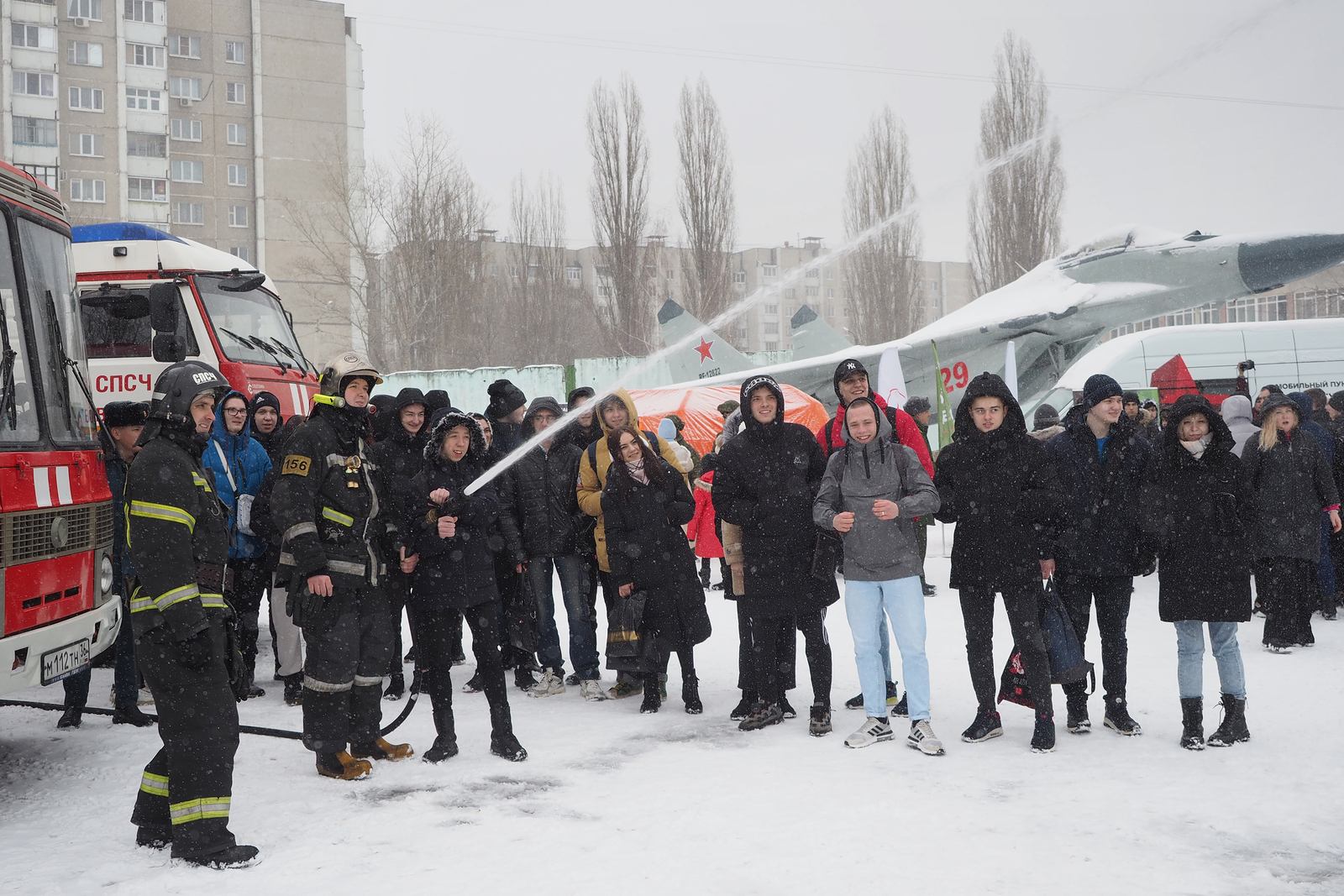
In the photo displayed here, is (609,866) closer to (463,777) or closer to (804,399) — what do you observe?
(463,777)

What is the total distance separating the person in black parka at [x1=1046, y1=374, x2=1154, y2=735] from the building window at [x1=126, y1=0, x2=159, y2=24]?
61.5 metres

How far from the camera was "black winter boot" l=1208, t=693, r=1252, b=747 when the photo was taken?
5902mm

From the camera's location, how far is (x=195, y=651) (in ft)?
14.4

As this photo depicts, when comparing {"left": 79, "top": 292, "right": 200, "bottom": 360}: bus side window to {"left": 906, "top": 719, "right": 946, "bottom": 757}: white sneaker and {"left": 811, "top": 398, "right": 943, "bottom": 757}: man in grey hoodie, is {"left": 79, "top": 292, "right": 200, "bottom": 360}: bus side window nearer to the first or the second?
{"left": 811, "top": 398, "right": 943, "bottom": 757}: man in grey hoodie

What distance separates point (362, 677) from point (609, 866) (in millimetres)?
2030

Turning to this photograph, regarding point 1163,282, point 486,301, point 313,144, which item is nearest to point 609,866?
point 1163,282

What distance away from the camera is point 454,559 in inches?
235

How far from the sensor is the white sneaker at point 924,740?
19.3 feet

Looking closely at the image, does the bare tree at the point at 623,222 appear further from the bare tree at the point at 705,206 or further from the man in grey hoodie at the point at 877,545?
the man in grey hoodie at the point at 877,545

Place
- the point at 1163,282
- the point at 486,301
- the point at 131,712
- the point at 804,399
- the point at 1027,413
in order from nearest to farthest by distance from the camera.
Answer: the point at 131,712, the point at 804,399, the point at 1163,282, the point at 1027,413, the point at 486,301

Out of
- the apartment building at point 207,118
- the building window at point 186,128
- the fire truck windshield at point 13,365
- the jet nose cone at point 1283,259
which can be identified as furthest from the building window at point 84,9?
the fire truck windshield at point 13,365

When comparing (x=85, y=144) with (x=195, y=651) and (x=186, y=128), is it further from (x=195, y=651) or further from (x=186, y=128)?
(x=195, y=651)

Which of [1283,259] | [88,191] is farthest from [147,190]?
[1283,259]

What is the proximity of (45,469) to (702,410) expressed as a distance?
11.2 m
